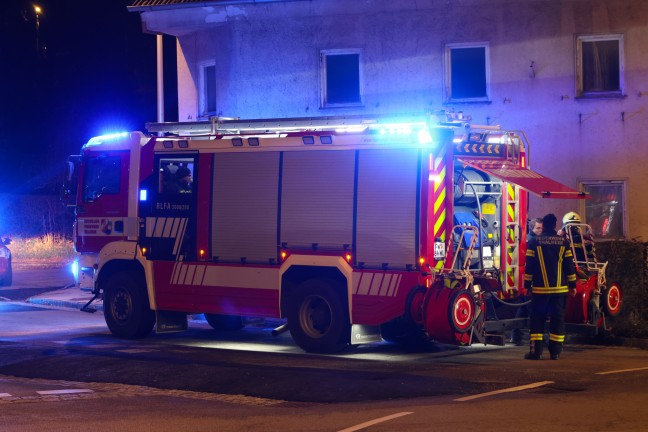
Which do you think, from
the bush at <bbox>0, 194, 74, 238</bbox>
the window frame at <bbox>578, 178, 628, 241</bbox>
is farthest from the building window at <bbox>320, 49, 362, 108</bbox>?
the bush at <bbox>0, 194, 74, 238</bbox>

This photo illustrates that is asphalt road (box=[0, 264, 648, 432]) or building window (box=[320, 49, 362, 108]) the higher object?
building window (box=[320, 49, 362, 108])

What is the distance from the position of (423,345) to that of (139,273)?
4188mm

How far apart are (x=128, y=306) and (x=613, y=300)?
22.0ft

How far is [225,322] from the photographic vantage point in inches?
635

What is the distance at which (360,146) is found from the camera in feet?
43.1

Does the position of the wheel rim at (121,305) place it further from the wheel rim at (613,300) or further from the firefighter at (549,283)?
the wheel rim at (613,300)

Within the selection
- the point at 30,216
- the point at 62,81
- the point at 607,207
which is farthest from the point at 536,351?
the point at 62,81

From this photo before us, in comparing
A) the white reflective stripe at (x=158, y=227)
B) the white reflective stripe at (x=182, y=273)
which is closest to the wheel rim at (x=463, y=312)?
the white reflective stripe at (x=182, y=273)

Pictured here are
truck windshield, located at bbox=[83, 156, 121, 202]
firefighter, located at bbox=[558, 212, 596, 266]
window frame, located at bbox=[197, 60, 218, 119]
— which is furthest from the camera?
window frame, located at bbox=[197, 60, 218, 119]

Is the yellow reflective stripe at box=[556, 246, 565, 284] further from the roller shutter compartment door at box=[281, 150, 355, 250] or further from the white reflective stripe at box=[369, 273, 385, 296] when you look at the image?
the roller shutter compartment door at box=[281, 150, 355, 250]

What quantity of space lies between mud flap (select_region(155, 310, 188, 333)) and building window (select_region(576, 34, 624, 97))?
8390 millimetres

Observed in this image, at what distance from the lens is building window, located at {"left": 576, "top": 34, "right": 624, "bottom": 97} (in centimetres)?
1878

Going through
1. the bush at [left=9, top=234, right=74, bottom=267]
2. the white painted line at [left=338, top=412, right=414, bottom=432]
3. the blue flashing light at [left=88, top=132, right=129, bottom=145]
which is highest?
the blue flashing light at [left=88, top=132, right=129, bottom=145]

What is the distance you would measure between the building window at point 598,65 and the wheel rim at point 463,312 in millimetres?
7791
